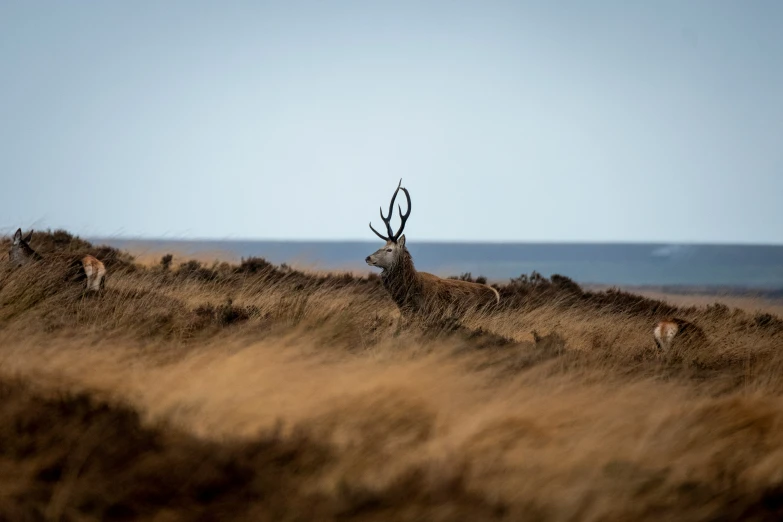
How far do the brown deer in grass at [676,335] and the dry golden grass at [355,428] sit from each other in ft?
6.49

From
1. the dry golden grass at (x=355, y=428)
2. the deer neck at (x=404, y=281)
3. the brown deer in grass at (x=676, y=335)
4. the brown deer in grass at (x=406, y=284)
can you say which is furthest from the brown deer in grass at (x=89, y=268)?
the brown deer in grass at (x=676, y=335)

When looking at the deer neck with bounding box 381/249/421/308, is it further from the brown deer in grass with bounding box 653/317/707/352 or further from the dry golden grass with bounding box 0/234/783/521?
the dry golden grass with bounding box 0/234/783/521

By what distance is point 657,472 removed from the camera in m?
3.95

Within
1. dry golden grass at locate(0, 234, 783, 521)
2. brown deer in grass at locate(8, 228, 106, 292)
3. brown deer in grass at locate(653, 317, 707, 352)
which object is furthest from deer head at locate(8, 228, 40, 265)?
brown deer in grass at locate(653, 317, 707, 352)

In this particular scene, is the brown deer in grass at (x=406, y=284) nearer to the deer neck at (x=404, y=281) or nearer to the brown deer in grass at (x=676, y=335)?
the deer neck at (x=404, y=281)

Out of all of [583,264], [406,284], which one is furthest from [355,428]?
[583,264]

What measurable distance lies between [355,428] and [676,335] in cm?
580

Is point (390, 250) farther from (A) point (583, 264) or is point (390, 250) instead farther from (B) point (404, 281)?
(A) point (583, 264)

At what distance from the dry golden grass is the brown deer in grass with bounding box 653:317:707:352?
1.98 metres

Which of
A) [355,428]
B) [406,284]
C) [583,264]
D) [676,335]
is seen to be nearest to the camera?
[355,428]

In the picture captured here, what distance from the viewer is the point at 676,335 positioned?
923cm

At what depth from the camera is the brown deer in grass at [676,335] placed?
30.1 ft

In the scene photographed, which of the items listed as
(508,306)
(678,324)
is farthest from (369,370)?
(508,306)

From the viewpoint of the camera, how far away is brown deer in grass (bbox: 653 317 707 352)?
9.18m
